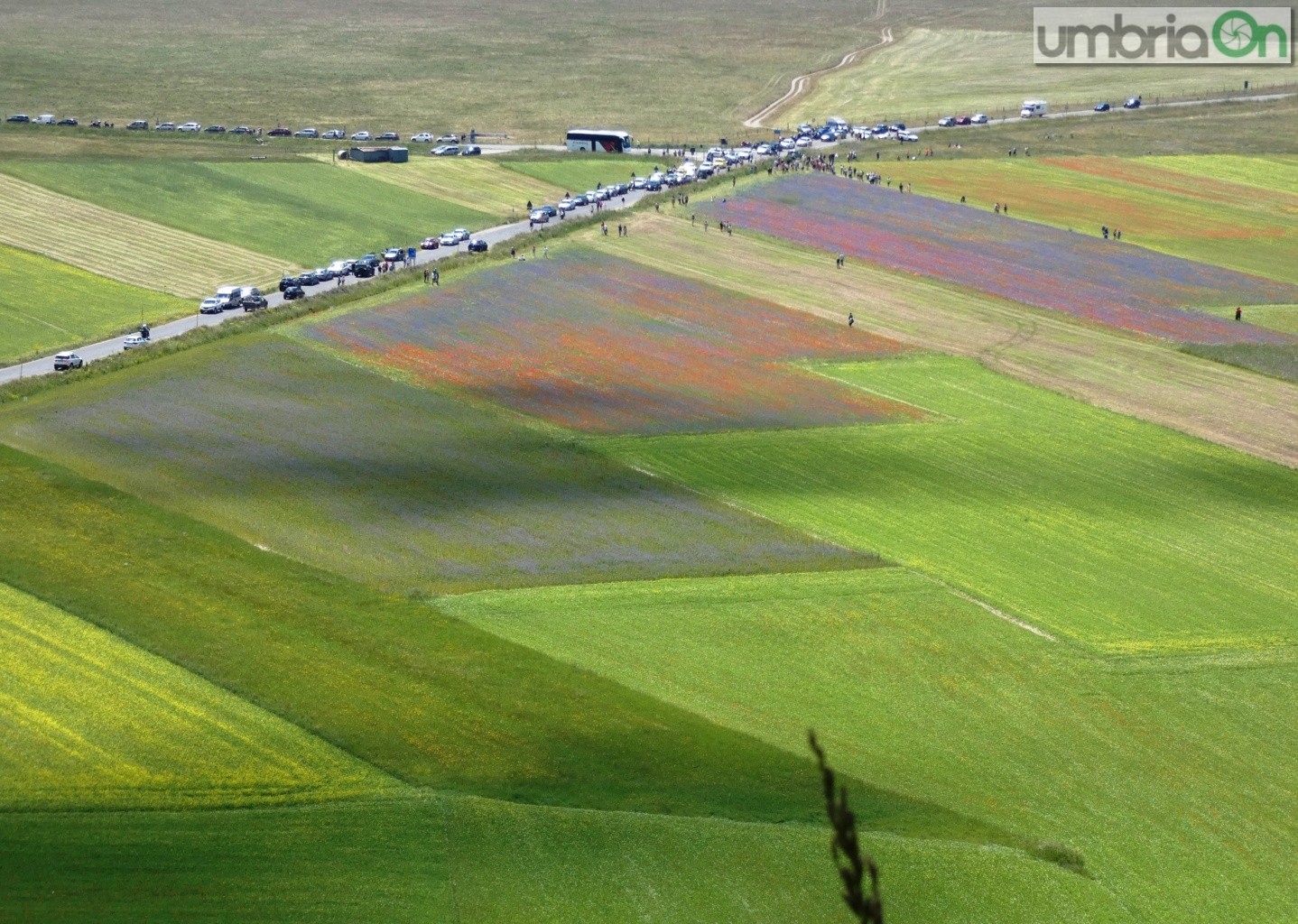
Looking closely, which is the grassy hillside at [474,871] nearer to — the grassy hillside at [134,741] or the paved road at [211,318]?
the grassy hillside at [134,741]

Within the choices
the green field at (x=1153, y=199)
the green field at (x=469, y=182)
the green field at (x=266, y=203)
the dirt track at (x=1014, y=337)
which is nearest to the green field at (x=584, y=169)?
the green field at (x=469, y=182)

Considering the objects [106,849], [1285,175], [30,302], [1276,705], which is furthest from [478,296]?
[1285,175]

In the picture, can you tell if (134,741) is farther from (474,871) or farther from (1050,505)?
(1050,505)

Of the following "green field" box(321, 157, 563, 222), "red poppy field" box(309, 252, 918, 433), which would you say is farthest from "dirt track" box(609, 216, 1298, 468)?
"green field" box(321, 157, 563, 222)

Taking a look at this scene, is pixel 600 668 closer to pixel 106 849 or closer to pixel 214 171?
pixel 106 849

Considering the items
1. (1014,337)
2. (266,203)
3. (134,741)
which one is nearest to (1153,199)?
(1014,337)

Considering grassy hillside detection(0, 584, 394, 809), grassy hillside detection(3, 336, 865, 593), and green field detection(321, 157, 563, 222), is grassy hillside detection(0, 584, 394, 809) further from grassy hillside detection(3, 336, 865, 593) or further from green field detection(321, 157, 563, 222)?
green field detection(321, 157, 563, 222)
